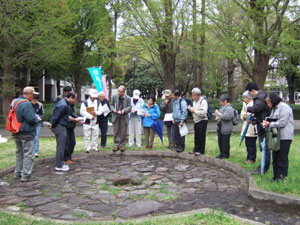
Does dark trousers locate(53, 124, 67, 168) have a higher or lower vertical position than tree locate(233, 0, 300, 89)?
lower

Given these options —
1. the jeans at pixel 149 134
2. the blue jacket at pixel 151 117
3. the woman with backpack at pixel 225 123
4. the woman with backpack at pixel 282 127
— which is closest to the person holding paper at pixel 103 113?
the blue jacket at pixel 151 117

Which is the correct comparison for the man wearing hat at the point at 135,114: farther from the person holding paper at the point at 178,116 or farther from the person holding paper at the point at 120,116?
the person holding paper at the point at 178,116

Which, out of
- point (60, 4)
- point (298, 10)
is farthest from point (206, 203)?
point (60, 4)

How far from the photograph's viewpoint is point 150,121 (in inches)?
379

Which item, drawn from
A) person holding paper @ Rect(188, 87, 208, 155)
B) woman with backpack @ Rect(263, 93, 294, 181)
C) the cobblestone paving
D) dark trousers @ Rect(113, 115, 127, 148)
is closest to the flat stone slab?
the cobblestone paving

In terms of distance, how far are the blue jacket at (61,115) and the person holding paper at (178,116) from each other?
3.34 m

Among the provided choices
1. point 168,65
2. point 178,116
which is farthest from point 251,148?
point 168,65

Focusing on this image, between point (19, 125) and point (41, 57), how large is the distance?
13323 millimetres

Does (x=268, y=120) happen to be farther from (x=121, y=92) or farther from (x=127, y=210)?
(x=121, y=92)

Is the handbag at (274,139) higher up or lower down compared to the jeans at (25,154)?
higher up

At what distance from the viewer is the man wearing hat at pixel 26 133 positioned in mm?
5953

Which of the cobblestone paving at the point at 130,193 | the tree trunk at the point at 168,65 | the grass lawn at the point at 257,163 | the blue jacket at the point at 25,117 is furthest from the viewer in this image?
the tree trunk at the point at 168,65

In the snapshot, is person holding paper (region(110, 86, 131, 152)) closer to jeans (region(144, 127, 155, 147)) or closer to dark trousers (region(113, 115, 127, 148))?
dark trousers (region(113, 115, 127, 148))

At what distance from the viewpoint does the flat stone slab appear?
14.2 feet
